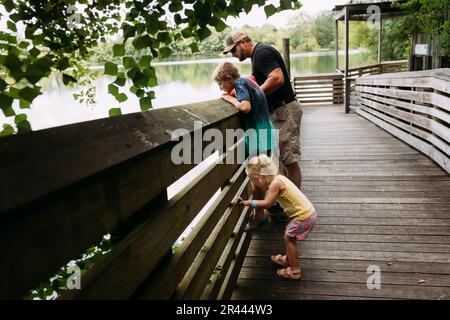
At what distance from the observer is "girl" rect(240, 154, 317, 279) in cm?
257

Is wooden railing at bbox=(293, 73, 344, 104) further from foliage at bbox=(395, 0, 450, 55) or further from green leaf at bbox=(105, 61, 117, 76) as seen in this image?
green leaf at bbox=(105, 61, 117, 76)

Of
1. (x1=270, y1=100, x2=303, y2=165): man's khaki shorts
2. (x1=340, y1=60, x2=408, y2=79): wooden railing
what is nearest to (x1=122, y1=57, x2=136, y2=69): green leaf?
(x1=270, y1=100, x2=303, y2=165): man's khaki shorts

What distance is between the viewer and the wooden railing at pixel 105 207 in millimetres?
675

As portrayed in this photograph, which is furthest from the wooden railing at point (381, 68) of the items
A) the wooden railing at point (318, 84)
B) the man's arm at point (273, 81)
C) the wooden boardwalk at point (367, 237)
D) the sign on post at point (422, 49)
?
the man's arm at point (273, 81)

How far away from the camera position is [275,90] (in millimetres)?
3162

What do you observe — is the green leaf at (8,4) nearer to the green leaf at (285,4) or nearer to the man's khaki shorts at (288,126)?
the green leaf at (285,4)

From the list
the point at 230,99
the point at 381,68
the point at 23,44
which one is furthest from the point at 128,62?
the point at 381,68

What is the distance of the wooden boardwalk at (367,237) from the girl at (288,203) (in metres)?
0.16

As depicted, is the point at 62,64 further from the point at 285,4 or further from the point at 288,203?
the point at 288,203

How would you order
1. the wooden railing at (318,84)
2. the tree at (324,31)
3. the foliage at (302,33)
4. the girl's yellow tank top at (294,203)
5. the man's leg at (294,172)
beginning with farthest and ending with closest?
the foliage at (302,33)
the tree at (324,31)
the wooden railing at (318,84)
the man's leg at (294,172)
the girl's yellow tank top at (294,203)

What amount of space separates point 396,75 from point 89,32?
656cm

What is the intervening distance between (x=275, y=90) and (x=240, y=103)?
619mm
